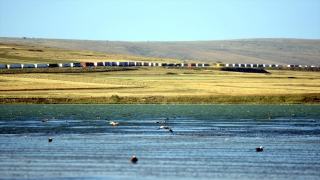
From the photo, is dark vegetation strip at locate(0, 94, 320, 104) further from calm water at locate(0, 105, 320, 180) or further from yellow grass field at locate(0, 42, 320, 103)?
calm water at locate(0, 105, 320, 180)

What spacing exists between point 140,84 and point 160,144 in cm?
6282

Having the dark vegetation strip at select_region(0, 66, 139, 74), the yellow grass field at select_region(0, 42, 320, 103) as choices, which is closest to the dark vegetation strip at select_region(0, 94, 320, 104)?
the yellow grass field at select_region(0, 42, 320, 103)

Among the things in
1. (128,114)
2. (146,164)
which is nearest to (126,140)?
(146,164)

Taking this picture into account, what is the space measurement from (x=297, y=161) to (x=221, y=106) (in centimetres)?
4939

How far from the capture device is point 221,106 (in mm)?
89625

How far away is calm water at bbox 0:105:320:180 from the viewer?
36375 millimetres

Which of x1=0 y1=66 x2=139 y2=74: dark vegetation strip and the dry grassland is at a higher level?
x1=0 y1=66 x2=139 y2=74: dark vegetation strip

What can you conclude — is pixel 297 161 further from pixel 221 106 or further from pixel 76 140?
pixel 221 106

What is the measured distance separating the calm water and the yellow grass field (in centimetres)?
1554

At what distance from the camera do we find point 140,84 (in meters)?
111

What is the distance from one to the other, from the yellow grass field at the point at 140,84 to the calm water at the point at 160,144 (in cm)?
1554

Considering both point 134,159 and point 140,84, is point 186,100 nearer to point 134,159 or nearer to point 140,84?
point 140,84

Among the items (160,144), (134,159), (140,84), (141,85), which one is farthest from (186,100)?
(134,159)

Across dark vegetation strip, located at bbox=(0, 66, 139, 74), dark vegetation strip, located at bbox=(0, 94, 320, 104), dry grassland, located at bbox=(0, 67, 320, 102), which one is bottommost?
dark vegetation strip, located at bbox=(0, 94, 320, 104)
